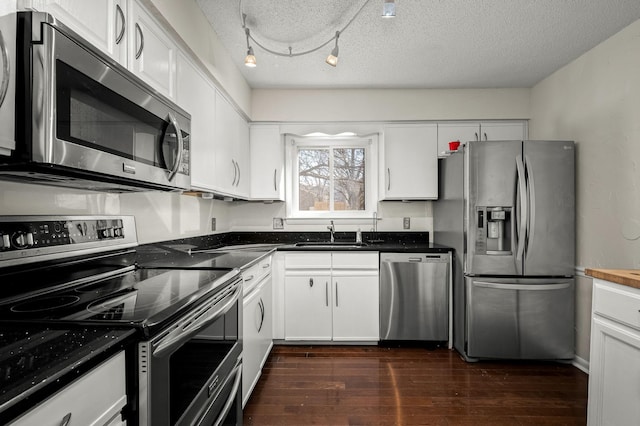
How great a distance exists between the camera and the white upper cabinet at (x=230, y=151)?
2607 mm

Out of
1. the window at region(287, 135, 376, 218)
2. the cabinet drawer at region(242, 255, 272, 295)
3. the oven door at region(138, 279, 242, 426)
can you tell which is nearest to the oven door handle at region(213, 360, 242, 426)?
the oven door at region(138, 279, 242, 426)

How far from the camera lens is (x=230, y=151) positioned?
2896 mm

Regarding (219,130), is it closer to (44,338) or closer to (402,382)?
(44,338)

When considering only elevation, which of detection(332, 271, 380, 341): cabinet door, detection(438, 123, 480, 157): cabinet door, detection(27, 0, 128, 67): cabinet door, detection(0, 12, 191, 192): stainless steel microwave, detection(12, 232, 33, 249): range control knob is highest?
detection(438, 123, 480, 157): cabinet door

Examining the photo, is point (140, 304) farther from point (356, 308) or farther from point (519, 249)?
point (519, 249)

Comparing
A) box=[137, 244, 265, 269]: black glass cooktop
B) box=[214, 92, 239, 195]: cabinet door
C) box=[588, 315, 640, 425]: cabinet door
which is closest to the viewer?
box=[588, 315, 640, 425]: cabinet door

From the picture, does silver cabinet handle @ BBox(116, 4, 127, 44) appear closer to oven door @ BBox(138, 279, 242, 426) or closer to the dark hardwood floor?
oven door @ BBox(138, 279, 242, 426)

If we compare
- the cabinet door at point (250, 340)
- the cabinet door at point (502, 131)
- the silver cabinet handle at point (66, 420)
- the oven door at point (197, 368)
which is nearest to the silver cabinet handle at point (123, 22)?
the oven door at point (197, 368)

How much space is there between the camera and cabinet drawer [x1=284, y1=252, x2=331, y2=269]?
3.18 m

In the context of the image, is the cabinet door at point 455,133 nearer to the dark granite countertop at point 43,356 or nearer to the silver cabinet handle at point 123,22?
the silver cabinet handle at point 123,22

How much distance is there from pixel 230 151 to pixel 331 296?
4.99 ft

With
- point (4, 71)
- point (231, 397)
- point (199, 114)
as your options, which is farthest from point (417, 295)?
point (4, 71)

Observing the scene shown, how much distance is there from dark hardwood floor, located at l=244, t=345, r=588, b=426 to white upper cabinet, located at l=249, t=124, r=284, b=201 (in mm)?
1507

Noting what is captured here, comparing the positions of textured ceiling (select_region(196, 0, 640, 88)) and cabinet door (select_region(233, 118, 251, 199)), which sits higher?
textured ceiling (select_region(196, 0, 640, 88))
